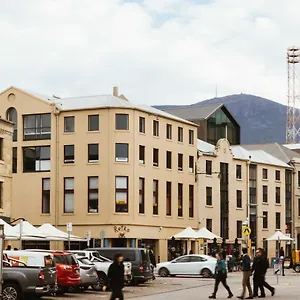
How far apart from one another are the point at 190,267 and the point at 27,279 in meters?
25.8

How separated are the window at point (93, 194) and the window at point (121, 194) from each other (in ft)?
5.35

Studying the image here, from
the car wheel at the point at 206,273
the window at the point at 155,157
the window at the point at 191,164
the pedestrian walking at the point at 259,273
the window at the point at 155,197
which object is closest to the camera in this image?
the pedestrian walking at the point at 259,273

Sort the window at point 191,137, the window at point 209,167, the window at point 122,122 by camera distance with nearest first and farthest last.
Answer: the window at point 122,122 < the window at point 191,137 < the window at point 209,167

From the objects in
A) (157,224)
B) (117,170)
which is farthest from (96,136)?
(157,224)

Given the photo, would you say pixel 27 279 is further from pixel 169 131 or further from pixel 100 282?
pixel 169 131

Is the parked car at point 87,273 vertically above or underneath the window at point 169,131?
underneath

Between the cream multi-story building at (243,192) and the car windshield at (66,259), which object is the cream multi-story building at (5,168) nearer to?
the car windshield at (66,259)

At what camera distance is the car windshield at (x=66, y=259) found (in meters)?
32.4

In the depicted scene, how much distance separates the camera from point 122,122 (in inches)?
2854

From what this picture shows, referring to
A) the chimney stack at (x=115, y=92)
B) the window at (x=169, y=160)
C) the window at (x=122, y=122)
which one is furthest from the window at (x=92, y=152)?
the chimney stack at (x=115, y=92)

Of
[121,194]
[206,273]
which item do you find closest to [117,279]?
[206,273]

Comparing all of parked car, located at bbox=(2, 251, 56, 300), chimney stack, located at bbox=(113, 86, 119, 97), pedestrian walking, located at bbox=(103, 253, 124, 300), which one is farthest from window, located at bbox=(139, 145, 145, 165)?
pedestrian walking, located at bbox=(103, 253, 124, 300)

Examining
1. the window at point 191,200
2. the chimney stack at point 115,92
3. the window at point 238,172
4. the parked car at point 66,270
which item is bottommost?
the parked car at point 66,270

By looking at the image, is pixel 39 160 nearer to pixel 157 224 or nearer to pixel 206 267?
pixel 157 224
